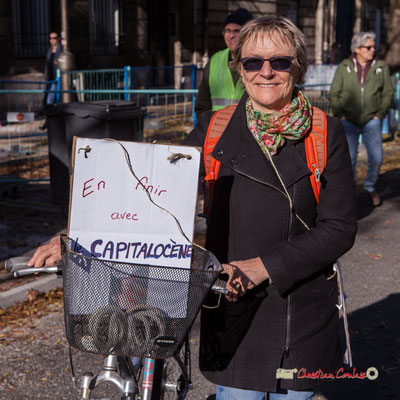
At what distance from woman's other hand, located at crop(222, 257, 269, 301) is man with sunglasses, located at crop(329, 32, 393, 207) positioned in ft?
21.2

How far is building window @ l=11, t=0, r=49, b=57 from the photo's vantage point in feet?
65.5

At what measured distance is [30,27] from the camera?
20219mm

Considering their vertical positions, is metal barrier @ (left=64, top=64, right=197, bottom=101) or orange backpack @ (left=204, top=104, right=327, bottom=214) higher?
orange backpack @ (left=204, top=104, right=327, bottom=214)

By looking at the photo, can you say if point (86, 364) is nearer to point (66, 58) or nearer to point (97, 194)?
point (97, 194)

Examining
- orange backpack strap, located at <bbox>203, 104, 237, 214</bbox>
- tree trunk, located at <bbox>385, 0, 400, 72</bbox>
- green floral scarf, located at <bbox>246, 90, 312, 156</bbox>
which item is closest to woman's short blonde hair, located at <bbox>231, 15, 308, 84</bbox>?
green floral scarf, located at <bbox>246, 90, 312, 156</bbox>

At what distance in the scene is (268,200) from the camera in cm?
255

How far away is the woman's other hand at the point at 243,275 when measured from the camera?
7.32ft

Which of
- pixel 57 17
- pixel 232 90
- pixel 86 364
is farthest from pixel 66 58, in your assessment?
pixel 86 364

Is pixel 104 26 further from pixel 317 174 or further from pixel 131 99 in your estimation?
pixel 317 174

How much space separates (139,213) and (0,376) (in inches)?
110

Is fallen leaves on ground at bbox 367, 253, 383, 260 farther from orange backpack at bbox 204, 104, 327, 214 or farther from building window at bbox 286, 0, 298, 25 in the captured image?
building window at bbox 286, 0, 298, 25

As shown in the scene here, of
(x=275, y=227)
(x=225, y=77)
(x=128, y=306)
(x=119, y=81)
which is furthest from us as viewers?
(x=119, y=81)

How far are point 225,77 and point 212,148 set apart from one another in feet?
13.3

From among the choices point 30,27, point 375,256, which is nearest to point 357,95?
point 375,256
